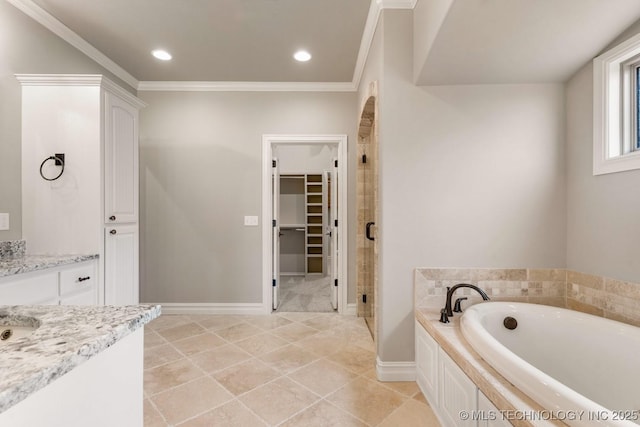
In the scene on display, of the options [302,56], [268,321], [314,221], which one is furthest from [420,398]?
[314,221]

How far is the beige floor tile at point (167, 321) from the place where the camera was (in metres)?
2.90

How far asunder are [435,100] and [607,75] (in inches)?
37.6

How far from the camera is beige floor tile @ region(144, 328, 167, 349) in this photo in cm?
251

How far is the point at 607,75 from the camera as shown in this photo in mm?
1683

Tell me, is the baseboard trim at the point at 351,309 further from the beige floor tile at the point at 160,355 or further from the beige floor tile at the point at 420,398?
the beige floor tile at the point at 160,355

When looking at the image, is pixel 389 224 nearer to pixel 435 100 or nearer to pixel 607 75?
pixel 435 100

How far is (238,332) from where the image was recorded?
2766 mm

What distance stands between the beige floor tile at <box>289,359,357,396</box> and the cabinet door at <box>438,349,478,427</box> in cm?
68

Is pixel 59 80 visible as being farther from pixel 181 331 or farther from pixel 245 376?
pixel 245 376

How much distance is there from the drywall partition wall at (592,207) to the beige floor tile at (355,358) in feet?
5.20

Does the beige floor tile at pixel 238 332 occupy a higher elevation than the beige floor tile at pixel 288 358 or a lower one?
lower

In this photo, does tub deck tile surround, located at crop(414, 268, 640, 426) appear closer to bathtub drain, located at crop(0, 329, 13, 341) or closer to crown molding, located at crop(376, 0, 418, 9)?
bathtub drain, located at crop(0, 329, 13, 341)

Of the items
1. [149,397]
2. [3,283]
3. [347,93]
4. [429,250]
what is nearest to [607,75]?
[429,250]

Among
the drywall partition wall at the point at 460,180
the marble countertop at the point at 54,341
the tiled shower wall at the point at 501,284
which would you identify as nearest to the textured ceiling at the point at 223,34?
the drywall partition wall at the point at 460,180
